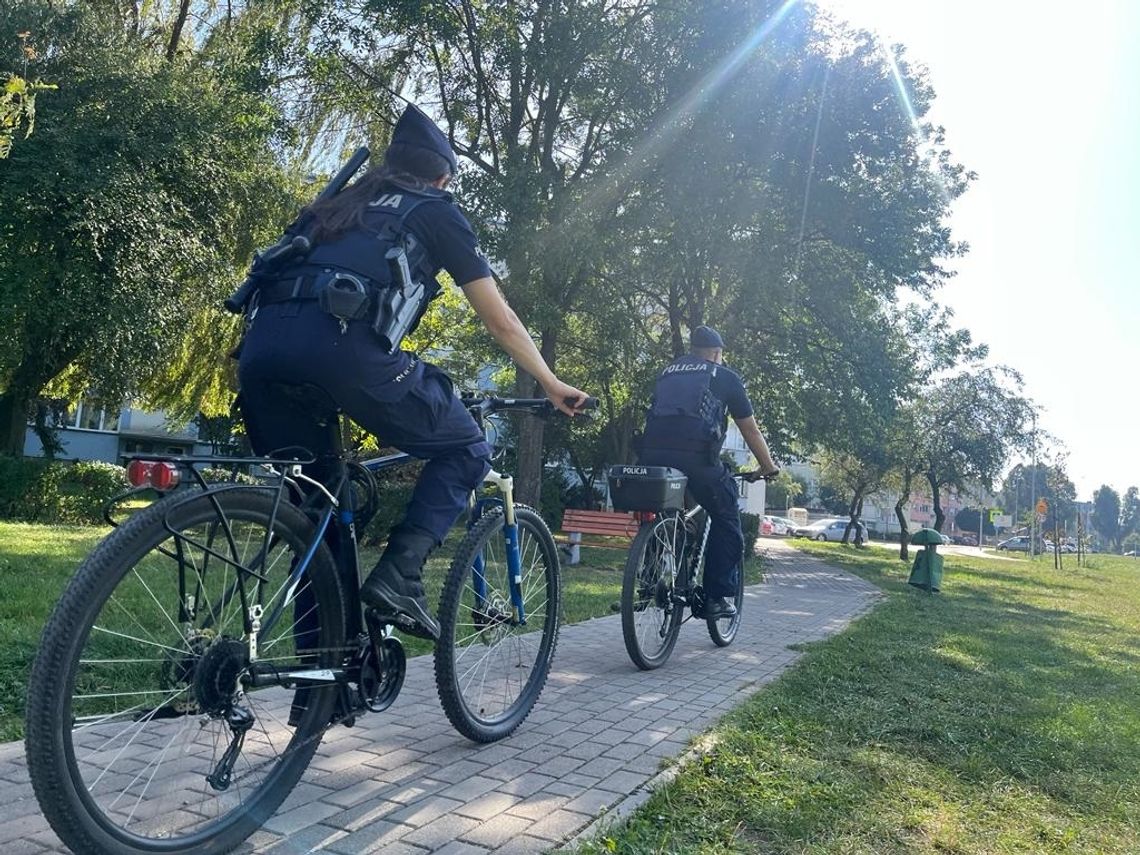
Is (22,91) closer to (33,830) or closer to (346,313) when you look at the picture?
(346,313)

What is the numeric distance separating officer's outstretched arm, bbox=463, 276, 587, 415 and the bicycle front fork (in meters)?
0.48

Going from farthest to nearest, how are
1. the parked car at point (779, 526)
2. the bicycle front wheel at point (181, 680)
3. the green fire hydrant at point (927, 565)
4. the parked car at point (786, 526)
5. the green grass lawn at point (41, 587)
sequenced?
the parked car at point (786, 526) → the parked car at point (779, 526) → the green fire hydrant at point (927, 565) → the green grass lawn at point (41, 587) → the bicycle front wheel at point (181, 680)

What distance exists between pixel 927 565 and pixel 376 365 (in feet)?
42.0

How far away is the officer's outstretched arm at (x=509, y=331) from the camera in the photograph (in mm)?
3125

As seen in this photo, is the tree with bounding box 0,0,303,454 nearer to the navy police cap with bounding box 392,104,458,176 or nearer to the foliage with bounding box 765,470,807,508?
the navy police cap with bounding box 392,104,458,176

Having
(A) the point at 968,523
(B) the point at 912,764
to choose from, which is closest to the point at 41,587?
(B) the point at 912,764

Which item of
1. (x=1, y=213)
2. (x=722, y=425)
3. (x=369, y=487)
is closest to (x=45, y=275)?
(x=1, y=213)

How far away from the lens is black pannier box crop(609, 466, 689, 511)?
5270mm

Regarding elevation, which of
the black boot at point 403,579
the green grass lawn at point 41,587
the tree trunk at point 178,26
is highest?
the tree trunk at point 178,26

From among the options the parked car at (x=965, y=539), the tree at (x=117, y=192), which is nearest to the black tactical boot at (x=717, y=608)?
the tree at (x=117, y=192)

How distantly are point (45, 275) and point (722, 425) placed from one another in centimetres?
1369

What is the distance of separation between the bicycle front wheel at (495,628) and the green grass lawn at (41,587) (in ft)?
0.85

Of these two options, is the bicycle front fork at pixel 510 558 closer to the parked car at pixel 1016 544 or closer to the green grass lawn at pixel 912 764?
the green grass lawn at pixel 912 764

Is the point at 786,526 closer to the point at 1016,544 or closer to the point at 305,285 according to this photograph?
the point at 1016,544
